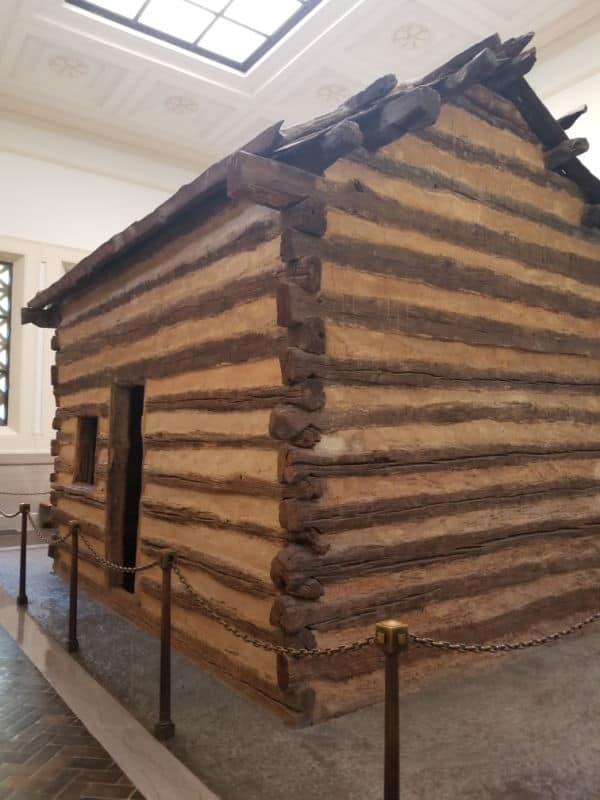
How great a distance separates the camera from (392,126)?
4465mm

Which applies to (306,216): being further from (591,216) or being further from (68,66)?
(68,66)

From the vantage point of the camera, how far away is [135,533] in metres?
7.81

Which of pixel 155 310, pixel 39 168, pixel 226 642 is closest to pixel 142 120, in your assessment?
pixel 39 168

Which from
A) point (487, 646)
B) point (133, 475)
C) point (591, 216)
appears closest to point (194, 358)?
point (133, 475)

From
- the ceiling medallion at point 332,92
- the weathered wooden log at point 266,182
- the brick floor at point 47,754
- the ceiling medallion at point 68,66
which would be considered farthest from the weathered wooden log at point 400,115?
the ceiling medallion at point 68,66

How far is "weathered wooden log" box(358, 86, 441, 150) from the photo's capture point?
4.29m

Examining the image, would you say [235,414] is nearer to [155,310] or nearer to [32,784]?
[155,310]

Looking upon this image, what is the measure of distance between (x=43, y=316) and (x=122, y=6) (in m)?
5.63

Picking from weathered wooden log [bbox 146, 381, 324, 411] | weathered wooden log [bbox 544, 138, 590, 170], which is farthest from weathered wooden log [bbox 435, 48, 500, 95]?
weathered wooden log [bbox 146, 381, 324, 411]

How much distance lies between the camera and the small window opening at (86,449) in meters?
8.38

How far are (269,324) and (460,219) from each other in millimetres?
2049

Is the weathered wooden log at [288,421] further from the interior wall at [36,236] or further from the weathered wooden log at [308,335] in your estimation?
the interior wall at [36,236]

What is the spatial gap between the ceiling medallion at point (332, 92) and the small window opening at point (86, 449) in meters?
8.30

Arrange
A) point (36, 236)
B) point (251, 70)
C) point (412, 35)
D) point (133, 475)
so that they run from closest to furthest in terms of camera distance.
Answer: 1. point (133, 475)
2. point (412, 35)
3. point (251, 70)
4. point (36, 236)
